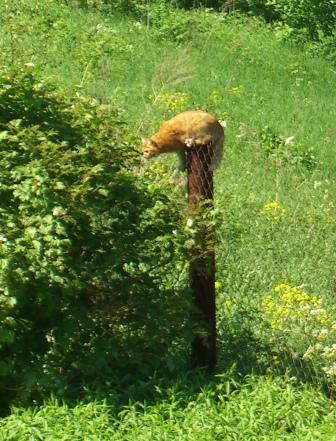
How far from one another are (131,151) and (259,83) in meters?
9.23

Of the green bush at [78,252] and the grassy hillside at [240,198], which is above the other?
the green bush at [78,252]

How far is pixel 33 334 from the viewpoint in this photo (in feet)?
20.3

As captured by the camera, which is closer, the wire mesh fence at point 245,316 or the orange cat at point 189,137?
the wire mesh fence at point 245,316

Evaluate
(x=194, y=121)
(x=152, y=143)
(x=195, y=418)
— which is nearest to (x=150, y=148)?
(x=152, y=143)

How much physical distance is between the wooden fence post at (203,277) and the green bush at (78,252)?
4.4 inches

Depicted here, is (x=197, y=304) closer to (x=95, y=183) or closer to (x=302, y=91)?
(x=95, y=183)

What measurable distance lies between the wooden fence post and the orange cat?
0.52ft

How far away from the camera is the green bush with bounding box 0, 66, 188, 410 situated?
5887 millimetres

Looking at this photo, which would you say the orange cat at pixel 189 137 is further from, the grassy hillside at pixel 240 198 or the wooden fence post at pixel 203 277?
the grassy hillside at pixel 240 198

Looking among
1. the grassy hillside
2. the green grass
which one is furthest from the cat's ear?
the green grass

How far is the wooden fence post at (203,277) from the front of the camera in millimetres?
6344

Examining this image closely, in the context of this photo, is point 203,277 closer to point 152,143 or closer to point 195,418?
point 195,418

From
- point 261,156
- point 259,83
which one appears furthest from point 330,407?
point 259,83

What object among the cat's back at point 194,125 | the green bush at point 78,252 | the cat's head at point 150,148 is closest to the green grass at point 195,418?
the green bush at point 78,252
